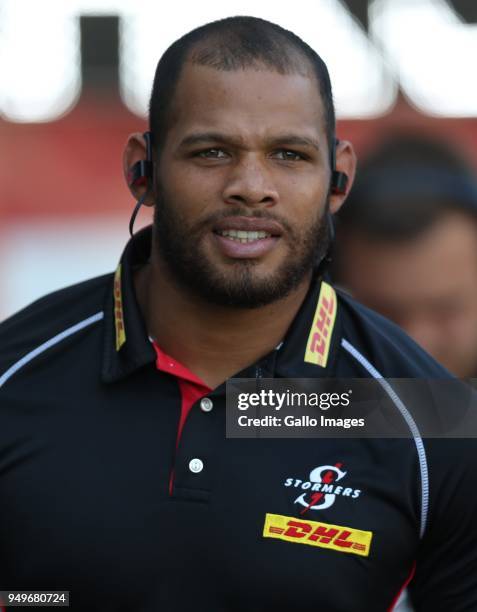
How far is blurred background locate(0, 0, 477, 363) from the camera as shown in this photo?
7641 millimetres

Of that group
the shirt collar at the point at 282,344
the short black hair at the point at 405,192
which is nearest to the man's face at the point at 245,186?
the shirt collar at the point at 282,344

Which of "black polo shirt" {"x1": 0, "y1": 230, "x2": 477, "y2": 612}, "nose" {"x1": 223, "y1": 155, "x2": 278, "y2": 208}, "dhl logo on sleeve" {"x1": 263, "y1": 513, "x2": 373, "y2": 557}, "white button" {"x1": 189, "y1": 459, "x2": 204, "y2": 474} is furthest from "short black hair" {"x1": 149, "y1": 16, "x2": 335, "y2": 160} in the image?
"dhl logo on sleeve" {"x1": 263, "y1": 513, "x2": 373, "y2": 557}

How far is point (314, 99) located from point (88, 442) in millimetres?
859

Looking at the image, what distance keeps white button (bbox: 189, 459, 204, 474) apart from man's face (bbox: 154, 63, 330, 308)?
1.13 ft

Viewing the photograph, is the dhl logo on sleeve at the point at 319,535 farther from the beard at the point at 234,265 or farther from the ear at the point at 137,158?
the ear at the point at 137,158

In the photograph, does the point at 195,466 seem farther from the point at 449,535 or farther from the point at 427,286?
the point at 427,286

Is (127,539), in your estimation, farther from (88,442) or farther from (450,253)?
(450,253)

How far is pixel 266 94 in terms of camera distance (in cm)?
270

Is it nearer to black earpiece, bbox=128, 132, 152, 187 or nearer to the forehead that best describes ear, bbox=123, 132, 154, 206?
black earpiece, bbox=128, 132, 152, 187

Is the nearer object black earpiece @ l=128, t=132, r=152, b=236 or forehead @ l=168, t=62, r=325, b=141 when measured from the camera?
forehead @ l=168, t=62, r=325, b=141

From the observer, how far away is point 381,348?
9.22ft

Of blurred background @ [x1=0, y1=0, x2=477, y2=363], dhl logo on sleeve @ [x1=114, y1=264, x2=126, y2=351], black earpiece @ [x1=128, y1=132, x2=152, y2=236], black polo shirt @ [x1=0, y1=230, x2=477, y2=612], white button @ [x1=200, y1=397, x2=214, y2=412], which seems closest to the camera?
black polo shirt @ [x1=0, y1=230, x2=477, y2=612]

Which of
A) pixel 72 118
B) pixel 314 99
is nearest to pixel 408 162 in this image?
pixel 314 99

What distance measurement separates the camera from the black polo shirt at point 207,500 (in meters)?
2.56
